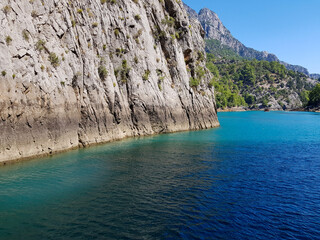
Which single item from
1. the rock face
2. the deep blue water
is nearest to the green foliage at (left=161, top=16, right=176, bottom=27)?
the rock face

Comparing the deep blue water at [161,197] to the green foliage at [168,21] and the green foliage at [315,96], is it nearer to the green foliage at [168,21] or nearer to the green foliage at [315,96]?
the green foliage at [168,21]

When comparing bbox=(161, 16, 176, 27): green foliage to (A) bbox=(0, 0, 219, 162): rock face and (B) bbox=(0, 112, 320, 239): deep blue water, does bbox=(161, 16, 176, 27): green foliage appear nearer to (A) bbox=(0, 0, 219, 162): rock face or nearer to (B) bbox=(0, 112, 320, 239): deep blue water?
(A) bbox=(0, 0, 219, 162): rock face

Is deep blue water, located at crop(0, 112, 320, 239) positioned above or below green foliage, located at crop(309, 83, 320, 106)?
below

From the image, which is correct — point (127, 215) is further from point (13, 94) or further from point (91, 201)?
point (13, 94)

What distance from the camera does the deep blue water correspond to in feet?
41.0

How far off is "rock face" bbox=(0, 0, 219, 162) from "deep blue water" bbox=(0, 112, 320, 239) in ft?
14.5

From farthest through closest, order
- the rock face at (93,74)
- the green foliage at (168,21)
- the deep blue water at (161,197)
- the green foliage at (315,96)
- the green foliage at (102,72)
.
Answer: the green foliage at (315,96)
the green foliage at (168,21)
the green foliage at (102,72)
the rock face at (93,74)
the deep blue water at (161,197)

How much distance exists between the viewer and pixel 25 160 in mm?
24781

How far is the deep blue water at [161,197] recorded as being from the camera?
492 inches

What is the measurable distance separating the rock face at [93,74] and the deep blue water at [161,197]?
14.5 feet

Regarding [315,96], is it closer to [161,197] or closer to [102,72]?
[102,72]

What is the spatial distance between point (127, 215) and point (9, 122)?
16333 millimetres

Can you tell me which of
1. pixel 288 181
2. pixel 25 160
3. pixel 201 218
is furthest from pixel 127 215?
pixel 25 160

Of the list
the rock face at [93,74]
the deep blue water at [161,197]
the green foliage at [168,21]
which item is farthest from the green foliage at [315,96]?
the deep blue water at [161,197]
